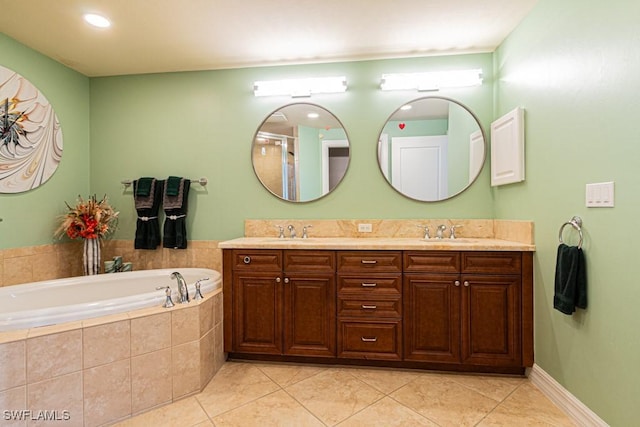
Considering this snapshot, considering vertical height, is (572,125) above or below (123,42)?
below

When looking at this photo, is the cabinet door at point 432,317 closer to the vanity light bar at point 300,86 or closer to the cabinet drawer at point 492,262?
the cabinet drawer at point 492,262

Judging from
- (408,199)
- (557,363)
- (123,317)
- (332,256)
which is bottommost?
(557,363)

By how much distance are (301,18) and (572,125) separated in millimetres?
1726

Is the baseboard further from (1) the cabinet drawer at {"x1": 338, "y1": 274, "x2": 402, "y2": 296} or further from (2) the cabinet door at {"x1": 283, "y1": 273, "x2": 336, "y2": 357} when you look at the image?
(2) the cabinet door at {"x1": 283, "y1": 273, "x2": 336, "y2": 357}

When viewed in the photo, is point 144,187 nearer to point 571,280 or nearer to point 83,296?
point 83,296

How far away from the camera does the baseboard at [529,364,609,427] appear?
1.54 metres

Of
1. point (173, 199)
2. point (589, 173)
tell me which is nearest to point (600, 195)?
point (589, 173)

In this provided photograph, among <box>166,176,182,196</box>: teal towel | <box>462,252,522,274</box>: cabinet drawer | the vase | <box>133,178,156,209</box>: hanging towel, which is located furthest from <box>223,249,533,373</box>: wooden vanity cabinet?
the vase

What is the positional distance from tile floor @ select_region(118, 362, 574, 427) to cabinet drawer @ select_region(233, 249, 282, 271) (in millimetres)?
726

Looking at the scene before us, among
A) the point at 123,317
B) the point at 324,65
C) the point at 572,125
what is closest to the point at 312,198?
the point at 324,65

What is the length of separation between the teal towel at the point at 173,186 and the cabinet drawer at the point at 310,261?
1.21m

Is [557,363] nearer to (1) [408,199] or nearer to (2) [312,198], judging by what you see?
(1) [408,199]

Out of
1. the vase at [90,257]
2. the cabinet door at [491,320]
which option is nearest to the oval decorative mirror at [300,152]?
the cabinet door at [491,320]

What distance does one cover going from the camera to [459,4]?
194 cm
